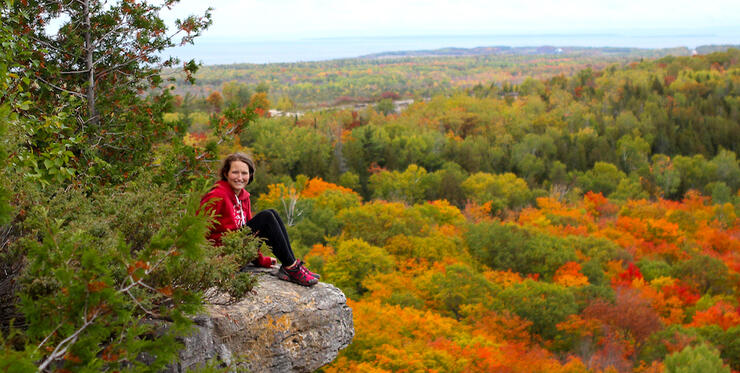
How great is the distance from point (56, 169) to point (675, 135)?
90.2 metres

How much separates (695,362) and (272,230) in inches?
745

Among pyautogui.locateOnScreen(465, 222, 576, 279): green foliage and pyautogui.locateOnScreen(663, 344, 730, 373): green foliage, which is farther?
pyautogui.locateOnScreen(465, 222, 576, 279): green foliage

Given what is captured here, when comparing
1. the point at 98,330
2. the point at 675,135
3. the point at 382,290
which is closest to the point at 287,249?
the point at 98,330

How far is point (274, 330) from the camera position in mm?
6395

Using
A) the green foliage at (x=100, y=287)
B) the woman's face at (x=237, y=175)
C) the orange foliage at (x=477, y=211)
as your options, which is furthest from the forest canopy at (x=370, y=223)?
the woman's face at (x=237, y=175)

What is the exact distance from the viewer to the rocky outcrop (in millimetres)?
5684

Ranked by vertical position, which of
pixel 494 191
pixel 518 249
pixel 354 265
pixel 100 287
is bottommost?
pixel 494 191

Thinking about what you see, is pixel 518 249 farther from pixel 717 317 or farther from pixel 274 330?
pixel 274 330

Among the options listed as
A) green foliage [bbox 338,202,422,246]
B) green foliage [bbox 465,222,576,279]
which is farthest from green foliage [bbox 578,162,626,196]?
green foliage [bbox 338,202,422,246]

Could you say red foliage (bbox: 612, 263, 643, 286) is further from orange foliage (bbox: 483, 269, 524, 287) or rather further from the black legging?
the black legging

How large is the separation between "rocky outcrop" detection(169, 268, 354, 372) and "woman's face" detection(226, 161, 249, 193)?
1.17 meters

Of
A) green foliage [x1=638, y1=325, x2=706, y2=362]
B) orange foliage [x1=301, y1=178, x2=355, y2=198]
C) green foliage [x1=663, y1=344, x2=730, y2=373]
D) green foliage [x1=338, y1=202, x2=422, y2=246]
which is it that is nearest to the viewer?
green foliage [x1=663, y1=344, x2=730, y2=373]

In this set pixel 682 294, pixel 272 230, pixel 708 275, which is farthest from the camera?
pixel 708 275

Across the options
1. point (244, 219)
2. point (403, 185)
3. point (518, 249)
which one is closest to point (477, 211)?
point (403, 185)
